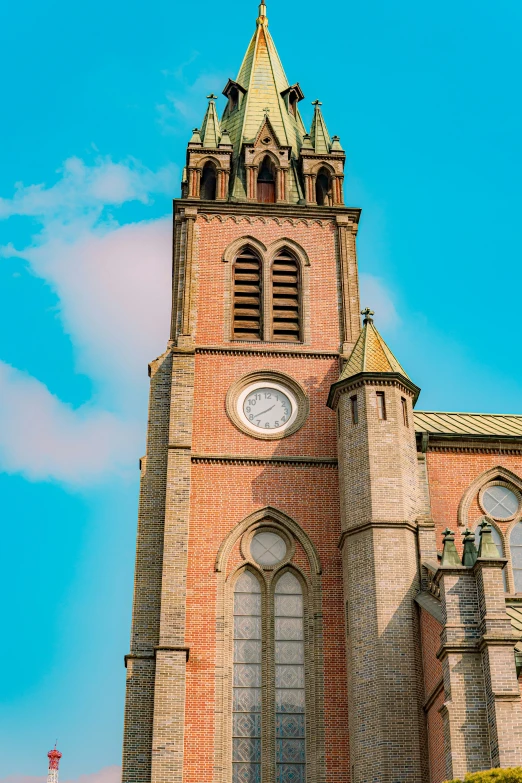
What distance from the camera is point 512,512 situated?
34.0 m

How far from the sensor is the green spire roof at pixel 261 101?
141ft

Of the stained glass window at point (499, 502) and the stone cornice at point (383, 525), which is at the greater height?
the stained glass window at point (499, 502)

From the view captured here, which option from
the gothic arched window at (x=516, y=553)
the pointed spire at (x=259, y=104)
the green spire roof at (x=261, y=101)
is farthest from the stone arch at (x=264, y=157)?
the gothic arched window at (x=516, y=553)

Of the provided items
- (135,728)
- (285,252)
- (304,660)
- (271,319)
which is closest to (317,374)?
(271,319)

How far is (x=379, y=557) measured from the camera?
30578mm

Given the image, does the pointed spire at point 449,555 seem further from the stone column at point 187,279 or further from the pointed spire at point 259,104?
the pointed spire at point 259,104

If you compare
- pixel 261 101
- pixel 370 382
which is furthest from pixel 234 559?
pixel 261 101

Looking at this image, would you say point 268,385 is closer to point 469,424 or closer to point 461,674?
point 469,424

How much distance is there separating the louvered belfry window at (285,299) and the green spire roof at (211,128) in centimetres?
558

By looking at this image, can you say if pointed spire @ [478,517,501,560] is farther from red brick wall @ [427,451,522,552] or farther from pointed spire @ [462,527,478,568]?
red brick wall @ [427,451,522,552]

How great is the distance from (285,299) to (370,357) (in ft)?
16.3

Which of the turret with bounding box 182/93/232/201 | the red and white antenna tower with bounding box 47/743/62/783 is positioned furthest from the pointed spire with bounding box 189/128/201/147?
the red and white antenna tower with bounding box 47/743/62/783

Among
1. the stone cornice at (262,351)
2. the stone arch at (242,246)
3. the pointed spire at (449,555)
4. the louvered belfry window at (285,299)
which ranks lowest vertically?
the pointed spire at (449,555)

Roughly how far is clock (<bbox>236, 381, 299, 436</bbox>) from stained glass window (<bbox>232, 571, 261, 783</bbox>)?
4441mm
